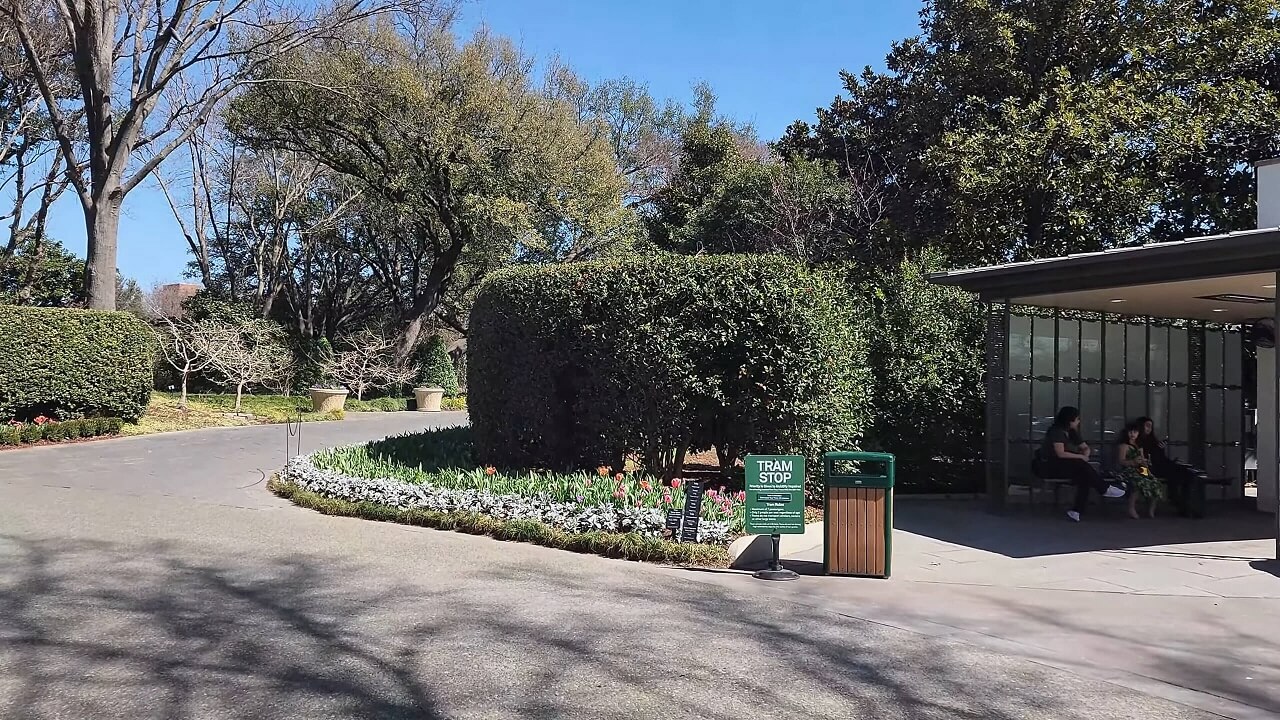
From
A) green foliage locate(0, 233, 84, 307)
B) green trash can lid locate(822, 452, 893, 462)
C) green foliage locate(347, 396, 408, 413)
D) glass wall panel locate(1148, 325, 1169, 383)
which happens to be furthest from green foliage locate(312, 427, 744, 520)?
green foliage locate(0, 233, 84, 307)

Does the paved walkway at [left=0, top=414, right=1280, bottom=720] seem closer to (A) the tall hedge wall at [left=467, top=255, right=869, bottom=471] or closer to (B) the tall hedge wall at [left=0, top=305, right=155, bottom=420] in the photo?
(A) the tall hedge wall at [left=467, top=255, right=869, bottom=471]

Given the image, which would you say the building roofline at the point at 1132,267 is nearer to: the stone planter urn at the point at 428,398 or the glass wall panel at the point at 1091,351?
the glass wall panel at the point at 1091,351

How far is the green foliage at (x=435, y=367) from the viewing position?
34.8 metres

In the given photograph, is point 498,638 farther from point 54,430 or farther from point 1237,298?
point 54,430

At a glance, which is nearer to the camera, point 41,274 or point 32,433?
point 32,433

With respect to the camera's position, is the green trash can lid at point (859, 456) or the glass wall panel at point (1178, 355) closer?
the green trash can lid at point (859, 456)

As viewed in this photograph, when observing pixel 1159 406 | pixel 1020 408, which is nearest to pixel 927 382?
pixel 1020 408

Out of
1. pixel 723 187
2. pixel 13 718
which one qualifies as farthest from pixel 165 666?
pixel 723 187

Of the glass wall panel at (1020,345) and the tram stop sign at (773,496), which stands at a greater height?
the glass wall panel at (1020,345)

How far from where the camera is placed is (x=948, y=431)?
41.5 feet

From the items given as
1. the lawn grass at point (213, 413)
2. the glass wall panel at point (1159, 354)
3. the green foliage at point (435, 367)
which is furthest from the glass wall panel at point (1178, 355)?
the green foliage at point (435, 367)

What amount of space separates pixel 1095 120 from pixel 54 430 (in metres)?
20.7

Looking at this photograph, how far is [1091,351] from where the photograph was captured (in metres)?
12.5

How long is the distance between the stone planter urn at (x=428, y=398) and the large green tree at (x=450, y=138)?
514 cm
